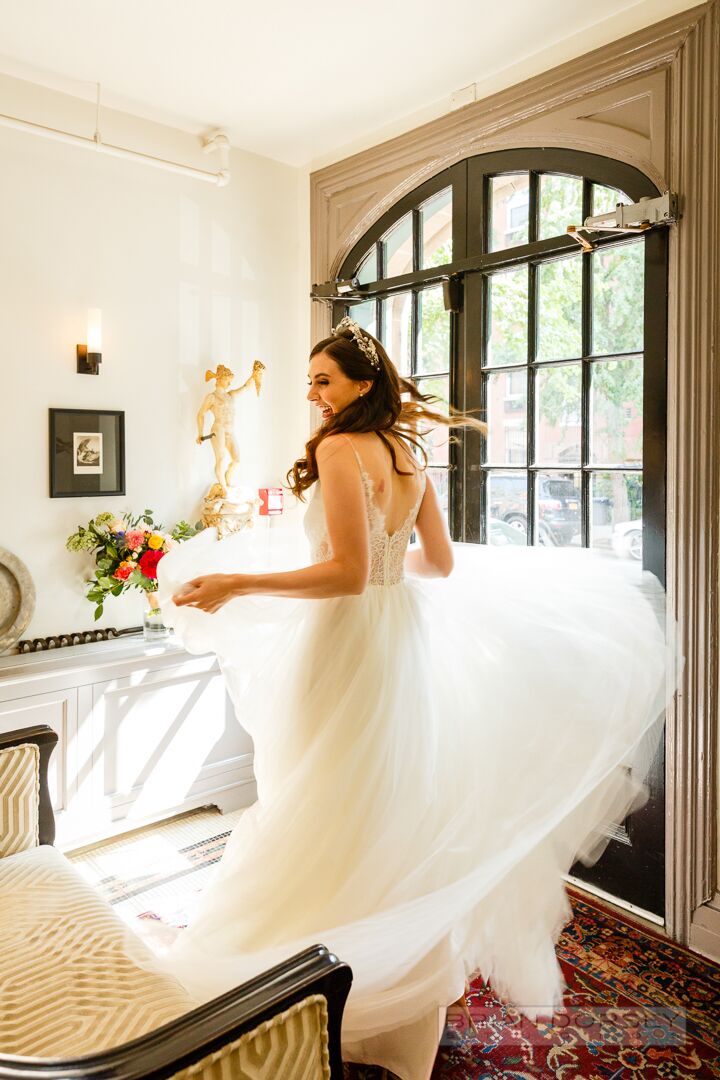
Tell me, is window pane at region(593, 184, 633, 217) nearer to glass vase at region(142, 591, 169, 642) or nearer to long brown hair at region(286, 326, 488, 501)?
long brown hair at region(286, 326, 488, 501)

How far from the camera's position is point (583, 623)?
7.34 ft

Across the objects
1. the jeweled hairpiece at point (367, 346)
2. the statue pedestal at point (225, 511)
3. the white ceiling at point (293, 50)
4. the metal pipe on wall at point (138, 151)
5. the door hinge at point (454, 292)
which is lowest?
the statue pedestal at point (225, 511)

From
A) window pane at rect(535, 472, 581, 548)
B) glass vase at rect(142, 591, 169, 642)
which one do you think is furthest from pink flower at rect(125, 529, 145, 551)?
window pane at rect(535, 472, 581, 548)

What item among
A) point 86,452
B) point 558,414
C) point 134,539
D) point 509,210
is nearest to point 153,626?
point 134,539

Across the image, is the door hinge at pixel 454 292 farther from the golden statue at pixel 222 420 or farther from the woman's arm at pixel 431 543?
the woman's arm at pixel 431 543

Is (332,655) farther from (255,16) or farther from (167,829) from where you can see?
(255,16)

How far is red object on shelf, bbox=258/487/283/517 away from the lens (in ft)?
12.8

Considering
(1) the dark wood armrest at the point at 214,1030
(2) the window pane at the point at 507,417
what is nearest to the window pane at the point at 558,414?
(2) the window pane at the point at 507,417

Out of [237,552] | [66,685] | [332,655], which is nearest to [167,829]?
[66,685]

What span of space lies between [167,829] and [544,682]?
2.13m

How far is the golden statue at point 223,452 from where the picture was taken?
12.2ft

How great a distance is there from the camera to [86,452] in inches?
137

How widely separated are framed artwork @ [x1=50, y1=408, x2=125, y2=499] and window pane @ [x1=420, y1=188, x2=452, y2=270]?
163cm

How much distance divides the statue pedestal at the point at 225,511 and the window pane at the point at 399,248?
134 centimetres
